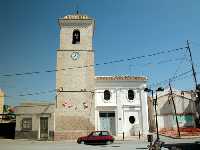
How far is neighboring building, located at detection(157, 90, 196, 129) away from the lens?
47.0 metres

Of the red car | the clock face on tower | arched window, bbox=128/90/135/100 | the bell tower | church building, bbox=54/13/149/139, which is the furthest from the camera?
arched window, bbox=128/90/135/100

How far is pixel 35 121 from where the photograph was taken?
1264 inches

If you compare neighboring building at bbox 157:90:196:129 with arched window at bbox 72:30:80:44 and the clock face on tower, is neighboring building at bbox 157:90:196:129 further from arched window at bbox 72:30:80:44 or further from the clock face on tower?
arched window at bbox 72:30:80:44

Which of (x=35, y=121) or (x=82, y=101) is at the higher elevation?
(x=82, y=101)

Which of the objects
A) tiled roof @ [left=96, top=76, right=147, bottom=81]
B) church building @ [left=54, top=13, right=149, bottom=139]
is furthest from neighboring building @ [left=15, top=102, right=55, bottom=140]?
tiled roof @ [left=96, top=76, right=147, bottom=81]

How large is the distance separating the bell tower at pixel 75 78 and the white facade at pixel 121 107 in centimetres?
204

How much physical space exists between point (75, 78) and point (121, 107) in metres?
7.14

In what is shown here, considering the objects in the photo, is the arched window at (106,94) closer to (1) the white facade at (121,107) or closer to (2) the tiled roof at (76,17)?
(1) the white facade at (121,107)

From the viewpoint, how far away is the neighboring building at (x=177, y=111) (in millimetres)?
47031

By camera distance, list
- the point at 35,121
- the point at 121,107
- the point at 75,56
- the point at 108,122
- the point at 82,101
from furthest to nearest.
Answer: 1. the point at 121,107
2. the point at 108,122
3. the point at 75,56
4. the point at 82,101
5. the point at 35,121

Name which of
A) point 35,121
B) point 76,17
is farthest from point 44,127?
point 76,17

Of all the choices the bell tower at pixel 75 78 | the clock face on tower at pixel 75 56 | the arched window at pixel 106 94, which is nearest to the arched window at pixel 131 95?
the arched window at pixel 106 94

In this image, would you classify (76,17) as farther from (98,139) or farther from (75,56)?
(98,139)

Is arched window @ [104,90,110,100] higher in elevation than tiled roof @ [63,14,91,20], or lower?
lower
